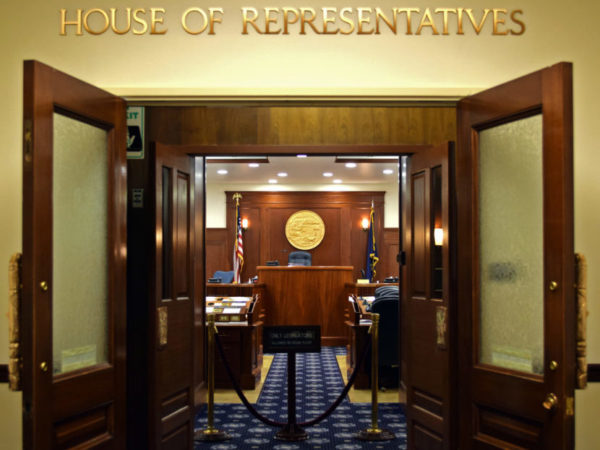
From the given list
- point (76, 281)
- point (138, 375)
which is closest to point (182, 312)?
point (138, 375)

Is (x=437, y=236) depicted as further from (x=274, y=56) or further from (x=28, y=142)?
(x=28, y=142)

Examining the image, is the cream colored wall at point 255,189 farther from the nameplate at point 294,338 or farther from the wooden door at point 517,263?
the wooden door at point 517,263

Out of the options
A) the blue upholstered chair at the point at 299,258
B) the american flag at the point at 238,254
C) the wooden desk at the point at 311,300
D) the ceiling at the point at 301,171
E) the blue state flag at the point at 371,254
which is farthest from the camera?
the blue state flag at the point at 371,254

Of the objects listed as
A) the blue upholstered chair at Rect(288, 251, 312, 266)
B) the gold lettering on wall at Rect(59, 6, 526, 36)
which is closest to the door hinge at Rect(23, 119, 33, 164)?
the gold lettering on wall at Rect(59, 6, 526, 36)

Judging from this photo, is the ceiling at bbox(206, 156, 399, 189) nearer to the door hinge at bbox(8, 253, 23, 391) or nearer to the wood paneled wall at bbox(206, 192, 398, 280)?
the wood paneled wall at bbox(206, 192, 398, 280)

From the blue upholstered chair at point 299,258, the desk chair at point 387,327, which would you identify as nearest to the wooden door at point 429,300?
the desk chair at point 387,327

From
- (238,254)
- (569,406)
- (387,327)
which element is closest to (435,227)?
(569,406)

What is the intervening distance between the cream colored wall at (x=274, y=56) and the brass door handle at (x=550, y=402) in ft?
5.33

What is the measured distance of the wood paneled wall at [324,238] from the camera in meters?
14.7

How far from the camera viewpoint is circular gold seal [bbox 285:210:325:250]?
578 inches

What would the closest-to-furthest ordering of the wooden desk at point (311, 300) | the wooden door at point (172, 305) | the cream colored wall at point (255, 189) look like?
the wooden door at point (172, 305)
the wooden desk at point (311, 300)
the cream colored wall at point (255, 189)

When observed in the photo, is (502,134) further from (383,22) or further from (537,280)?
(383,22)

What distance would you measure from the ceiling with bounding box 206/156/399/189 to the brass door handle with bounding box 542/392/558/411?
8.03 m

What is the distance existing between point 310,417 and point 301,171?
7.64m
